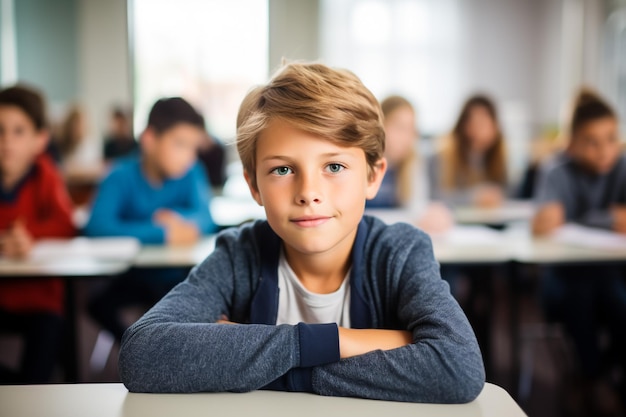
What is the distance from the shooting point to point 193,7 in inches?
286

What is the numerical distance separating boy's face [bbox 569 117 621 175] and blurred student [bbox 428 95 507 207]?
0.91 meters

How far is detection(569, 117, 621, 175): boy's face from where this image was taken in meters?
2.46

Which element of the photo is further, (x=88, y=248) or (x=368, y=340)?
(x=88, y=248)

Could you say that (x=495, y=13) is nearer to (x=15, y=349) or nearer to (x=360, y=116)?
(x=15, y=349)

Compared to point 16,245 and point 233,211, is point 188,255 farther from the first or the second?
point 233,211

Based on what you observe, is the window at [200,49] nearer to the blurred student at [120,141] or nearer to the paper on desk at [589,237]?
the blurred student at [120,141]

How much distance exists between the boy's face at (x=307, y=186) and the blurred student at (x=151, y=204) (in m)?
1.43

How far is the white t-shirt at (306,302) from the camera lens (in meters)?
1.11

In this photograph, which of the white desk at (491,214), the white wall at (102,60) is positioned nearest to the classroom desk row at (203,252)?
the white desk at (491,214)

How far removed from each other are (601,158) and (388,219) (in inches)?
35.6

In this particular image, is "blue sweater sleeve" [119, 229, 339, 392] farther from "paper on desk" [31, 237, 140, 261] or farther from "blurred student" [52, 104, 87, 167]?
"blurred student" [52, 104, 87, 167]

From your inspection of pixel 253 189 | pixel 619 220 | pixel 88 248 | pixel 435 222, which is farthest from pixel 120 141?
pixel 253 189

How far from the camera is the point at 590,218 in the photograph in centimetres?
258

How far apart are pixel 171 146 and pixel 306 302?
1.49m
